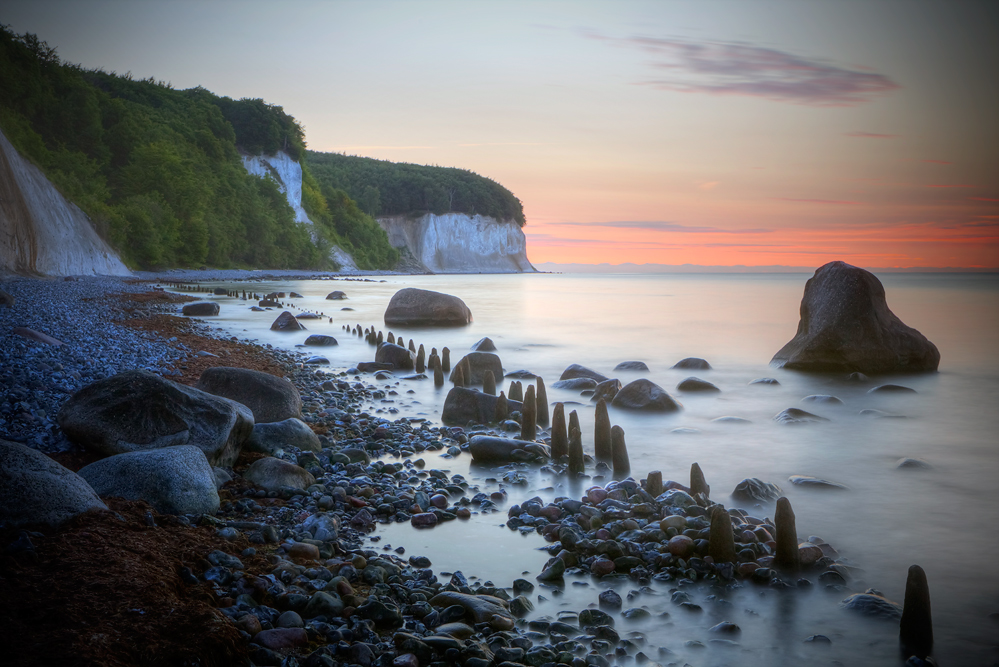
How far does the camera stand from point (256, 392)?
8.99 m

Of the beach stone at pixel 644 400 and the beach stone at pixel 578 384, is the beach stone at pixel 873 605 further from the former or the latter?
the beach stone at pixel 578 384

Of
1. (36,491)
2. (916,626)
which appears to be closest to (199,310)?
(36,491)

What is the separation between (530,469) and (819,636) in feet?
13.0

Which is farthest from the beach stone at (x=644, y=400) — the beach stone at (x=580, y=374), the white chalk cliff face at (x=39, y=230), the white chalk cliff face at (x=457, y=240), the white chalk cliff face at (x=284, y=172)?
the white chalk cliff face at (x=457, y=240)

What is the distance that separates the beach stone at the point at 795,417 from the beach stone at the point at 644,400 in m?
1.85

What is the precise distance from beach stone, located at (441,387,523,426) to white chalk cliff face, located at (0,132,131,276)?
1113 inches

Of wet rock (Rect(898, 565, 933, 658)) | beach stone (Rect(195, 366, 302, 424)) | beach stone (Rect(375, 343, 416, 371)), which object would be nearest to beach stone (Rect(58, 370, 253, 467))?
beach stone (Rect(195, 366, 302, 424))

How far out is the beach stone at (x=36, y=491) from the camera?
4.30m

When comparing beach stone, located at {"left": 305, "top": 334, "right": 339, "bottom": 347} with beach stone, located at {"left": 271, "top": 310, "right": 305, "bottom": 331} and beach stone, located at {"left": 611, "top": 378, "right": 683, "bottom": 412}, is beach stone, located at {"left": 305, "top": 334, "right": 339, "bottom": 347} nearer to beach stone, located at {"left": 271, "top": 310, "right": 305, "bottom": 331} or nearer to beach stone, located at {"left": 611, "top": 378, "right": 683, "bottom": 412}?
beach stone, located at {"left": 271, "top": 310, "right": 305, "bottom": 331}

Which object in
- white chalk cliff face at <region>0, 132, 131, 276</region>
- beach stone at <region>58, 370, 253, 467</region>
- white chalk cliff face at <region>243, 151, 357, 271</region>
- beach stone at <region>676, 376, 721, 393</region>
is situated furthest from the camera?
white chalk cliff face at <region>243, 151, 357, 271</region>

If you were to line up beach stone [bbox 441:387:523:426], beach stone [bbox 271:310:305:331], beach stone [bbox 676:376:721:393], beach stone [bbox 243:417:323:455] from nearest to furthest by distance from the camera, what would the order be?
beach stone [bbox 243:417:323:455]
beach stone [bbox 441:387:523:426]
beach stone [bbox 676:376:721:393]
beach stone [bbox 271:310:305:331]

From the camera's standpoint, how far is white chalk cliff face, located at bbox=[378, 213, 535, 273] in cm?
14050

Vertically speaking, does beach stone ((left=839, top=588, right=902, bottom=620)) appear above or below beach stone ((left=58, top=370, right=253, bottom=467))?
below

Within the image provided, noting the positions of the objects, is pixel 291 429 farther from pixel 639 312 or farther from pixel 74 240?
pixel 74 240
